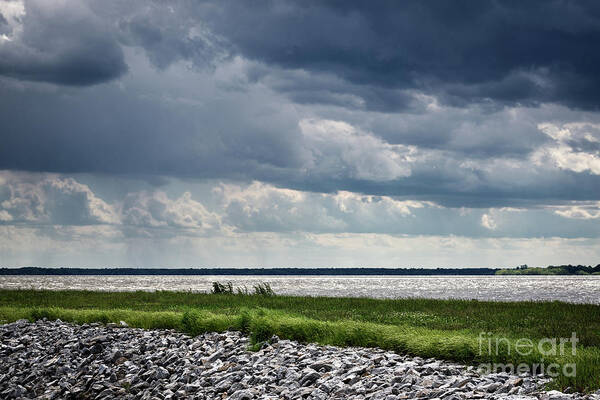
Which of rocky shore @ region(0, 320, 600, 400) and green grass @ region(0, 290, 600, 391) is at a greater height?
green grass @ region(0, 290, 600, 391)

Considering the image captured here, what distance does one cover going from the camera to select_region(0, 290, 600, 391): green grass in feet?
58.0

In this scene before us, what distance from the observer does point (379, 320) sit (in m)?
31.6

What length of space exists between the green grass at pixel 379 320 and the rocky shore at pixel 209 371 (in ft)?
2.69

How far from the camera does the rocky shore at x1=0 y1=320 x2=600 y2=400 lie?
15.2m

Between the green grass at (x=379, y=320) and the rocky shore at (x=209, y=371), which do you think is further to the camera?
the green grass at (x=379, y=320)

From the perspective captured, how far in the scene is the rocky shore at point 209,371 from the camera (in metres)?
15.2

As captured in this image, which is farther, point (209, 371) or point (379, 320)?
point (379, 320)

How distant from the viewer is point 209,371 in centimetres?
2064

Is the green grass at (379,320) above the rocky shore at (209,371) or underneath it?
above

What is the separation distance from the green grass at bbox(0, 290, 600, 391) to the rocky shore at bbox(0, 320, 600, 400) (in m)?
0.82

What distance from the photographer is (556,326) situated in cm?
2883

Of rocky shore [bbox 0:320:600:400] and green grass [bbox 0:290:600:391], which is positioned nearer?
rocky shore [bbox 0:320:600:400]

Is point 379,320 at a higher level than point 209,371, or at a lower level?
higher

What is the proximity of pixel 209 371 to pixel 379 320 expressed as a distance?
13.2 metres
